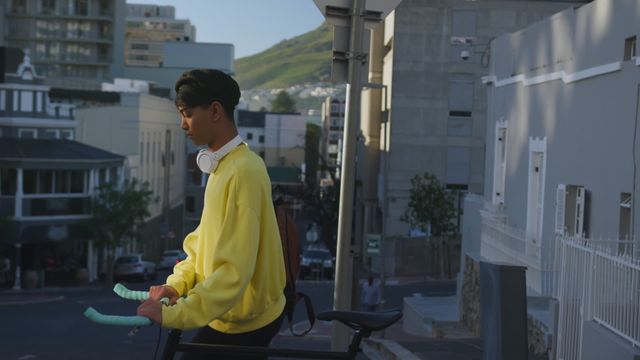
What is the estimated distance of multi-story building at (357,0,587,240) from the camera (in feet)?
181

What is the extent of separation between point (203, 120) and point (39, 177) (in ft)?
154

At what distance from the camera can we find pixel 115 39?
340 ft

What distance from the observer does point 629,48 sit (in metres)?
14.4

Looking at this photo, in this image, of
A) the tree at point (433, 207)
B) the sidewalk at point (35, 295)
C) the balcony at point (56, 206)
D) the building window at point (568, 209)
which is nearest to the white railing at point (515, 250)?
the building window at point (568, 209)

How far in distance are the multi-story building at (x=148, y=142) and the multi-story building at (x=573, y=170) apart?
3638 centimetres

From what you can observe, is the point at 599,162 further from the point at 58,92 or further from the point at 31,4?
the point at 31,4

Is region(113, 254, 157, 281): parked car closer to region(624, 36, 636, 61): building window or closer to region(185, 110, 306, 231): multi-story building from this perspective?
region(624, 36, 636, 61): building window

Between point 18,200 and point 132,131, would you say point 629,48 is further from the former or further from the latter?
point 132,131

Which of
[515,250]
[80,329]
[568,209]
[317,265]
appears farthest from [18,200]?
[568,209]

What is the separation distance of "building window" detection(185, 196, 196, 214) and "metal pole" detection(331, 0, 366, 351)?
75.0 metres

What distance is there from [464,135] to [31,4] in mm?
57448

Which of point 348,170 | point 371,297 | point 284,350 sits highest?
point 348,170

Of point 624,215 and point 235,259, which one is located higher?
point 235,259

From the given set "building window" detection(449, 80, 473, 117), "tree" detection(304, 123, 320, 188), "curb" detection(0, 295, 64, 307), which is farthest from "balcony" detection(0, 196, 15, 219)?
"tree" detection(304, 123, 320, 188)
